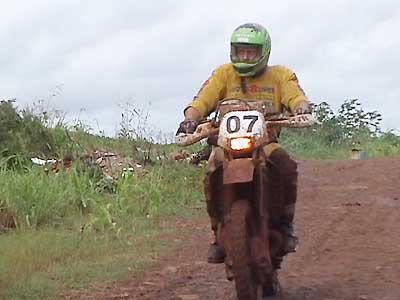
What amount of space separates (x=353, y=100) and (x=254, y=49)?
19365mm

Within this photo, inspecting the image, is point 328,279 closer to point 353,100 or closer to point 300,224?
point 300,224

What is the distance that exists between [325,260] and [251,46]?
99.3 inches

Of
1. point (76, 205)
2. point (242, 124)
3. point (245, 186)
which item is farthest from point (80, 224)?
point (242, 124)

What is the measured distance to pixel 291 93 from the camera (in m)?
6.94

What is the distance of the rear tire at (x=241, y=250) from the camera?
6113mm

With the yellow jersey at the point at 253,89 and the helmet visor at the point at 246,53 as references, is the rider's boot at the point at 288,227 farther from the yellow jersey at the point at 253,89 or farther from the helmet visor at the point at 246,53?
the helmet visor at the point at 246,53

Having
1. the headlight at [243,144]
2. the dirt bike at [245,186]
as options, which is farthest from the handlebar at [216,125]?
the headlight at [243,144]

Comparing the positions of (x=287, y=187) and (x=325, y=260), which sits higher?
(x=287, y=187)

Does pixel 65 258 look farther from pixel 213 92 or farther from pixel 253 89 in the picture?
pixel 253 89

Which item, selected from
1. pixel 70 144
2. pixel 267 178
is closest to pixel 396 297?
pixel 267 178

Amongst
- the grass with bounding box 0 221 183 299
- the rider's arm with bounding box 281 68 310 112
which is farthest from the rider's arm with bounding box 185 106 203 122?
the grass with bounding box 0 221 183 299

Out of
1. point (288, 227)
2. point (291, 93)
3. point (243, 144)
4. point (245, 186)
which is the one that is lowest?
point (288, 227)

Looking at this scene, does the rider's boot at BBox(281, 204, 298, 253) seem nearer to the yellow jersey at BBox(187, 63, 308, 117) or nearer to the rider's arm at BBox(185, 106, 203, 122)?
the yellow jersey at BBox(187, 63, 308, 117)

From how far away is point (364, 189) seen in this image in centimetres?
1332
